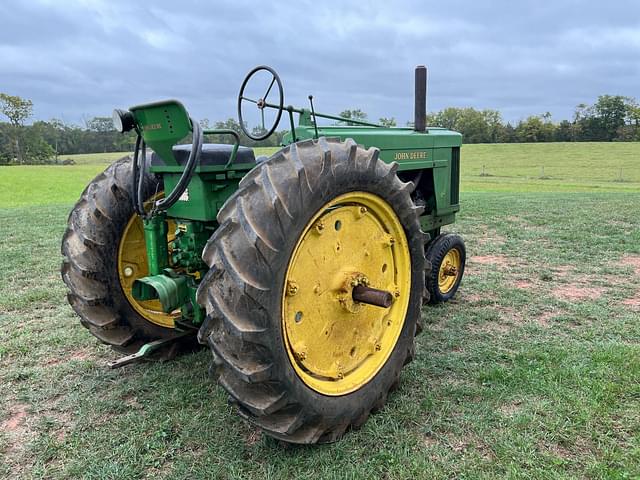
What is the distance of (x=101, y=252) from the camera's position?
9.53 ft

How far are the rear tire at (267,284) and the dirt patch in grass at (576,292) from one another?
336 cm

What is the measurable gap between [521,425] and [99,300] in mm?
2449

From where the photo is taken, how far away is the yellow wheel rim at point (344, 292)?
232 cm

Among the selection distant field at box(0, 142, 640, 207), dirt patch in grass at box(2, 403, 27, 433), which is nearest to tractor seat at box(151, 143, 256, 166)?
dirt patch in grass at box(2, 403, 27, 433)

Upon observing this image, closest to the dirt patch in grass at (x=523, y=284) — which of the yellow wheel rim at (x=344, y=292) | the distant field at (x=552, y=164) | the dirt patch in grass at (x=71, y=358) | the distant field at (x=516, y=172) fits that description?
the yellow wheel rim at (x=344, y=292)

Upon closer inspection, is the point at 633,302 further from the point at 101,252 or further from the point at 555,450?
the point at 101,252

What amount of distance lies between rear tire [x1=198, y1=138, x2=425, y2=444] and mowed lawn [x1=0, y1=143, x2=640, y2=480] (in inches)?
11.3

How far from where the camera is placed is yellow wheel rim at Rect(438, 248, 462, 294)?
15.2ft

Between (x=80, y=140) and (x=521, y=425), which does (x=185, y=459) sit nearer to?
(x=521, y=425)

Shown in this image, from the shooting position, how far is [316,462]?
2.27 meters

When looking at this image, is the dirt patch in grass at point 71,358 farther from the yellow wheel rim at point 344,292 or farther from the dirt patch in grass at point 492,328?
the dirt patch in grass at point 492,328

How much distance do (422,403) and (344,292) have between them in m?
0.83

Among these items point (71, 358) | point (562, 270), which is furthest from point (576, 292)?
point (71, 358)

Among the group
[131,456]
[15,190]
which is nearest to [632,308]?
[131,456]
